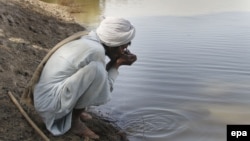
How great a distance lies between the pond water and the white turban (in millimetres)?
1108

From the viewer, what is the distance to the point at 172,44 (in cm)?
848

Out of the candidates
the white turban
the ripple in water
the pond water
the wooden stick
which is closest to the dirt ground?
the wooden stick

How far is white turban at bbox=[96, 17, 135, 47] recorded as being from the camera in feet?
10.2

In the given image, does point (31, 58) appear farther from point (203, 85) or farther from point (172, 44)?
point (172, 44)

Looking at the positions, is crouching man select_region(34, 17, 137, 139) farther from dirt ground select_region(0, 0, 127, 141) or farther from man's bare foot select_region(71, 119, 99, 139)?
dirt ground select_region(0, 0, 127, 141)

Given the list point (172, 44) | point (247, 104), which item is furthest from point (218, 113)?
point (172, 44)

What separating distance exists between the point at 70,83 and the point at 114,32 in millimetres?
546

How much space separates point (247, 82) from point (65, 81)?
3.55 metres

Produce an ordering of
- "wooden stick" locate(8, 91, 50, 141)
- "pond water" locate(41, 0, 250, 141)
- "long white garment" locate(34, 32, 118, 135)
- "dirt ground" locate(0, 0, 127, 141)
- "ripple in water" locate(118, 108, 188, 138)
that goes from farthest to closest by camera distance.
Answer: "pond water" locate(41, 0, 250, 141)
"ripple in water" locate(118, 108, 188, 138)
"dirt ground" locate(0, 0, 127, 141)
"wooden stick" locate(8, 91, 50, 141)
"long white garment" locate(34, 32, 118, 135)

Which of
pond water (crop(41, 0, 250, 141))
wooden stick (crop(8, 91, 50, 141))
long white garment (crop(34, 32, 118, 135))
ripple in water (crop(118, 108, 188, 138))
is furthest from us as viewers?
pond water (crop(41, 0, 250, 141))

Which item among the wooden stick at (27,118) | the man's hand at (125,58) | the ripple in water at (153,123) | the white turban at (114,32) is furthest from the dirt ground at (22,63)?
the white turban at (114,32)

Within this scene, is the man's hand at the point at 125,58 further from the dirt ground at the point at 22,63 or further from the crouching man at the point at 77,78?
the dirt ground at the point at 22,63

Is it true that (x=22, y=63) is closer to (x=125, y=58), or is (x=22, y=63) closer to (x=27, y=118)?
(x=27, y=118)

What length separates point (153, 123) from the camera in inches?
163
